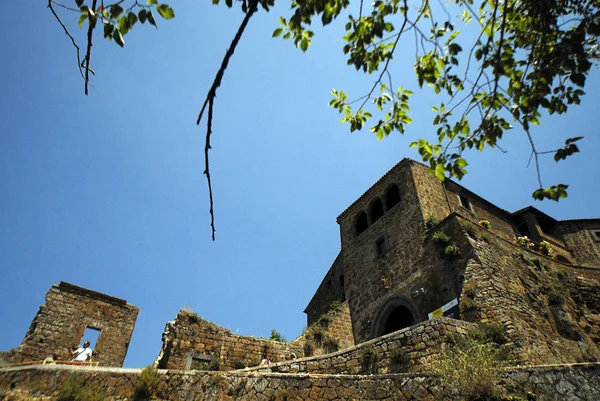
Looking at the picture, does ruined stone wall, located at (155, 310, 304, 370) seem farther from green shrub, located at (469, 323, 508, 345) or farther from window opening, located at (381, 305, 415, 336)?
green shrub, located at (469, 323, 508, 345)

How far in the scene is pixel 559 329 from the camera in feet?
38.5

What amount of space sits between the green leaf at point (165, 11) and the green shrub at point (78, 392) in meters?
6.56

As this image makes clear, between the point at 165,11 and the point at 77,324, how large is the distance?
1622 cm

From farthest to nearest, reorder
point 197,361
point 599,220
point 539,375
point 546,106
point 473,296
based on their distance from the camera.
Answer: point 599,220 → point 197,361 → point 473,296 → point 539,375 → point 546,106

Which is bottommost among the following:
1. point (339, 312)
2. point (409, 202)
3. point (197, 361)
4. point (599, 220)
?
point (197, 361)

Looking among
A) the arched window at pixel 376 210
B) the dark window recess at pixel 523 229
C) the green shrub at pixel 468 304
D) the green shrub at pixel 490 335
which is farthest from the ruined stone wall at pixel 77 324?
the dark window recess at pixel 523 229

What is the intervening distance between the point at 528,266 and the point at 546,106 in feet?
37.7

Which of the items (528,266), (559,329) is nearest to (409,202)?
(528,266)

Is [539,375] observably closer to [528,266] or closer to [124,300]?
[528,266]

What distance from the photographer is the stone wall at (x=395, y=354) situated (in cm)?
885

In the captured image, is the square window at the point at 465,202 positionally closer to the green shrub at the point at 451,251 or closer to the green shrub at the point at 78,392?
the green shrub at the point at 451,251

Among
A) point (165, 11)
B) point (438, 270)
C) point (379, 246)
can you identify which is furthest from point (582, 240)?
point (165, 11)

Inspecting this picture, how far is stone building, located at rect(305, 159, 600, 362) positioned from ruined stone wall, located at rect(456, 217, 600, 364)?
0.04m

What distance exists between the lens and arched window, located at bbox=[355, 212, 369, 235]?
61.9 feet
